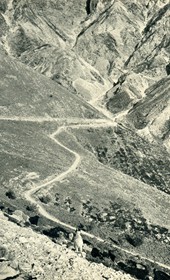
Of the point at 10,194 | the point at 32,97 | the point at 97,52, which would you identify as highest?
the point at 97,52

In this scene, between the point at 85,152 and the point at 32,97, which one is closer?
the point at 85,152

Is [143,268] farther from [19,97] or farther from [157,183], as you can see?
[19,97]

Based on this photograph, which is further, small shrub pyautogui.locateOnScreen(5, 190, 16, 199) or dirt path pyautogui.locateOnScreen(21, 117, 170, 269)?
small shrub pyautogui.locateOnScreen(5, 190, 16, 199)

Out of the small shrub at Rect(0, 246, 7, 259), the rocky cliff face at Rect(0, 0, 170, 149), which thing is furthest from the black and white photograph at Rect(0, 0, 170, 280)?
the rocky cliff face at Rect(0, 0, 170, 149)

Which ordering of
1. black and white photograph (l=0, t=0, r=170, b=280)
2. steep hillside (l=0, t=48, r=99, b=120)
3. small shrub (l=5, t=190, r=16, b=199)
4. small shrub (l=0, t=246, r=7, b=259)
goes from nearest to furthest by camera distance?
small shrub (l=0, t=246, r=7, b=259) → black and white photograph (l=0, t=0, r=170, b=280) → small shrub (l=5, t=190, r=16, b=199) → steep hillside (l=0, t=48, r=99, b=120)

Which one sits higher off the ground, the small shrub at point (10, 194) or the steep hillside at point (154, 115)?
the steep hillside at point (154, 115)

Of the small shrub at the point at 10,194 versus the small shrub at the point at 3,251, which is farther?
the small shrub at the point at 10,194

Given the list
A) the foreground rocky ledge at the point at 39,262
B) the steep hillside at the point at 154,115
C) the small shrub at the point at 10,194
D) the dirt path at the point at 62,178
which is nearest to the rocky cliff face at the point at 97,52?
the steep hillside at the point at 154,115

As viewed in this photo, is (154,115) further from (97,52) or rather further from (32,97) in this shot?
(97,52)

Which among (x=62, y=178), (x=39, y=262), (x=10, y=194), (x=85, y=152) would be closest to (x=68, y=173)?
(x=62, y=178)

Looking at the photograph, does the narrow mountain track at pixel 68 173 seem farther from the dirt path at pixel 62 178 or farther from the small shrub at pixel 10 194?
the small shrub at pixel 10 194

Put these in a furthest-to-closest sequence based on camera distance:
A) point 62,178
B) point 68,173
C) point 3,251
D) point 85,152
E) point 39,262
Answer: point 85,152
point 68,173
point 62,178
point 3,251
point 39,262

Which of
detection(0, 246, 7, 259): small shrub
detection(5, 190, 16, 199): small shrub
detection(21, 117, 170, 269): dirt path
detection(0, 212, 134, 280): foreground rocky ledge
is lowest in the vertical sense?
detection(5, 190, 16, 199): small shrub

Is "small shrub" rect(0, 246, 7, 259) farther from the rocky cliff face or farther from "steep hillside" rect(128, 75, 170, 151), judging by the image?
the rocky cliff face
